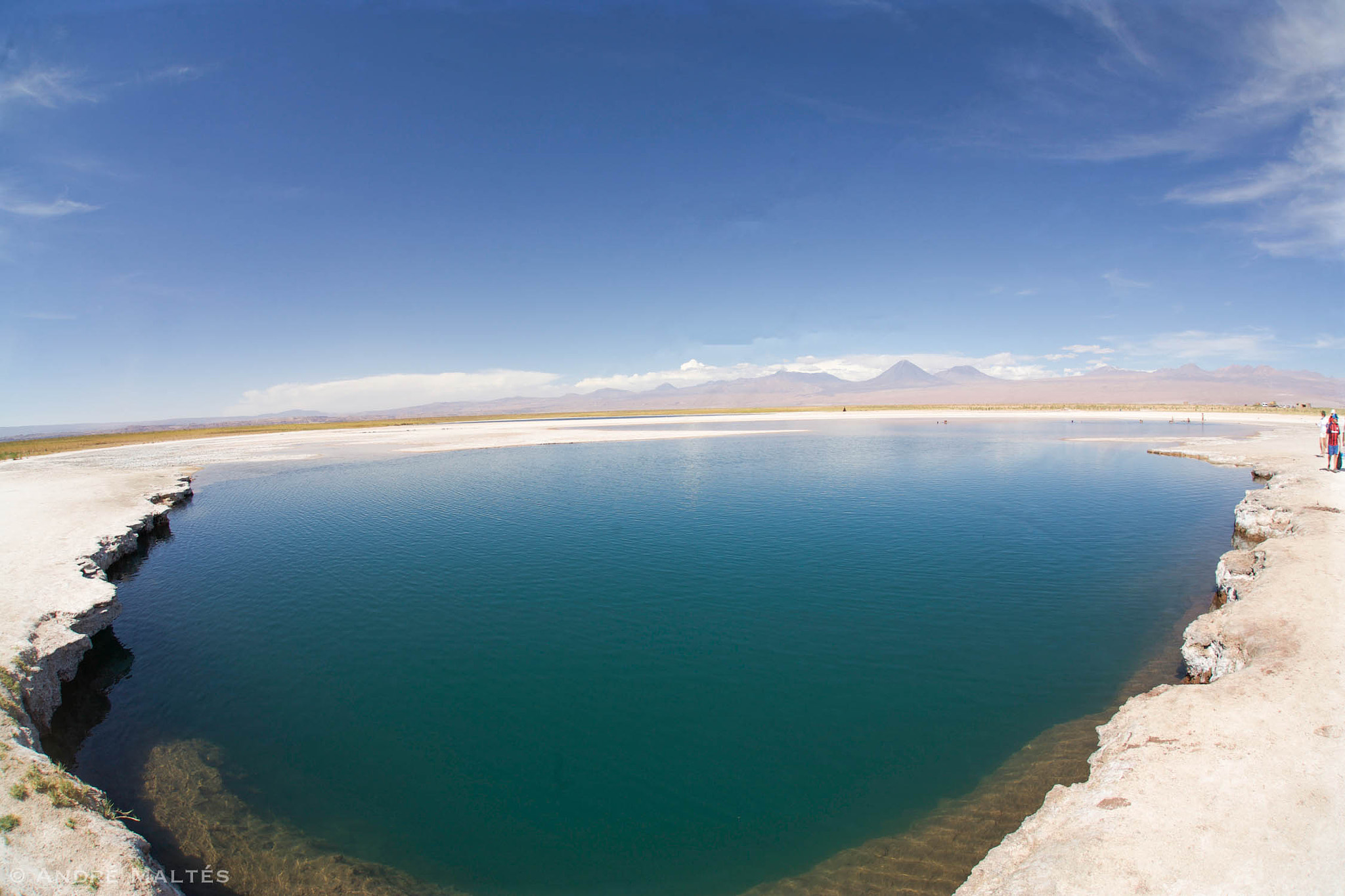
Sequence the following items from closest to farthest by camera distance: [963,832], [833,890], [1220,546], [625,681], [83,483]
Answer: [833,890] < [963,832] < [625,681] < [1220,546] < [83,483]

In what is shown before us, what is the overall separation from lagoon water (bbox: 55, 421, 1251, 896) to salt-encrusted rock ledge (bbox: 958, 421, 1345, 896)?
2.09 metres

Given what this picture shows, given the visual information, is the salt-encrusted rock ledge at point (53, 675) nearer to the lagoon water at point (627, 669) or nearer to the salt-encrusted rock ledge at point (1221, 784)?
the lagoon water at point (627, 669)

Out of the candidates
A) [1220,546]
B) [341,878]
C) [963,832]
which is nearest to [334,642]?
[341,878]

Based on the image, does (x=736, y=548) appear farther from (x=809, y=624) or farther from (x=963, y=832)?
(x=963, y=832)

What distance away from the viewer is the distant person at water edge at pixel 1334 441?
26.1m

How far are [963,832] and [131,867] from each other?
10.4 metres

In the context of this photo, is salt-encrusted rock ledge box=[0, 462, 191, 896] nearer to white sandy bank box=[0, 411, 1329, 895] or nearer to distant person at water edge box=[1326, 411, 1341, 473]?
white sandy bank box=[0, 411, 1329, 895]

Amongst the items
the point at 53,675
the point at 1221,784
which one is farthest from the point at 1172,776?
the point at 53,675

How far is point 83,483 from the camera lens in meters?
33.8

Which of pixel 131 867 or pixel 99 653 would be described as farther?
pixel 99 653

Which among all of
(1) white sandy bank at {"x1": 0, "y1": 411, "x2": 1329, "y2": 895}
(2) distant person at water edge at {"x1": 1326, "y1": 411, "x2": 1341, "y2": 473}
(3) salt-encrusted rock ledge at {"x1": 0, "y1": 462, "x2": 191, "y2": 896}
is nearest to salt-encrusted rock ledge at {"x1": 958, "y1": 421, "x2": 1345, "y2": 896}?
(1) white sandy bank at {"x1": 0, "y1": 411, "x2": 1329, "y2": 895}

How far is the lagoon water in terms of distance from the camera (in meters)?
8.64

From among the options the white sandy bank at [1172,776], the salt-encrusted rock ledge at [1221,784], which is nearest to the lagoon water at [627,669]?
the white sandy bank at [1172,776]

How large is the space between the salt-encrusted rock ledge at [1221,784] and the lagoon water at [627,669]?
2089 millimetres
